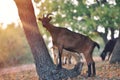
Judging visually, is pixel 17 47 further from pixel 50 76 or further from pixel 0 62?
pixel 50 76

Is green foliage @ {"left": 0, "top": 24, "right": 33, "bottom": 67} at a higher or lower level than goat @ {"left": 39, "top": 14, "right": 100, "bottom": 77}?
→ lower

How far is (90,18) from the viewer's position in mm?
25703

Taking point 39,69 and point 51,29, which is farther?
point 51,29

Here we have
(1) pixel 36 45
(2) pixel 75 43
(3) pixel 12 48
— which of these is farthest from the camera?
(3) pixel 12 48

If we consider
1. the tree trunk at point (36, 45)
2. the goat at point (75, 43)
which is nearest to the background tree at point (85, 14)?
the goat at point (75, 43)

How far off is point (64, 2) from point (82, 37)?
37.8 ft

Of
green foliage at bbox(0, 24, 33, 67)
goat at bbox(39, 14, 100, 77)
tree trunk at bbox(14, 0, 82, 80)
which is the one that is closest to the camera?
tree trunk at bbox(14, 0, 82, 80)

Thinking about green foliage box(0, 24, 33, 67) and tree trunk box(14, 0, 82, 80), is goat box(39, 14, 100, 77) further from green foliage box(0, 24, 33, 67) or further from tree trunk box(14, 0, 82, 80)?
green foliage box(0, 24, 33, 67)

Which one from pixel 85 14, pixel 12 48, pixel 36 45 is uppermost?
pixel 36 45

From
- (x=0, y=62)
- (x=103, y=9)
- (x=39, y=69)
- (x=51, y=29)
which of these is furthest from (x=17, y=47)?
(x=39, y=69)

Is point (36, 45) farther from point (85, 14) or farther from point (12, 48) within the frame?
point (12, 48)

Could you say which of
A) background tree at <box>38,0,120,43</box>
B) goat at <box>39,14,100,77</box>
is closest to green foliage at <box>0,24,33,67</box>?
background tree at <box>38,0,120,43</box>

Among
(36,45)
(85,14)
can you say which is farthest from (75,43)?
(85,14)

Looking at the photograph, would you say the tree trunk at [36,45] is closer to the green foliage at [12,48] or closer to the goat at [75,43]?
the goat at [75,43]
